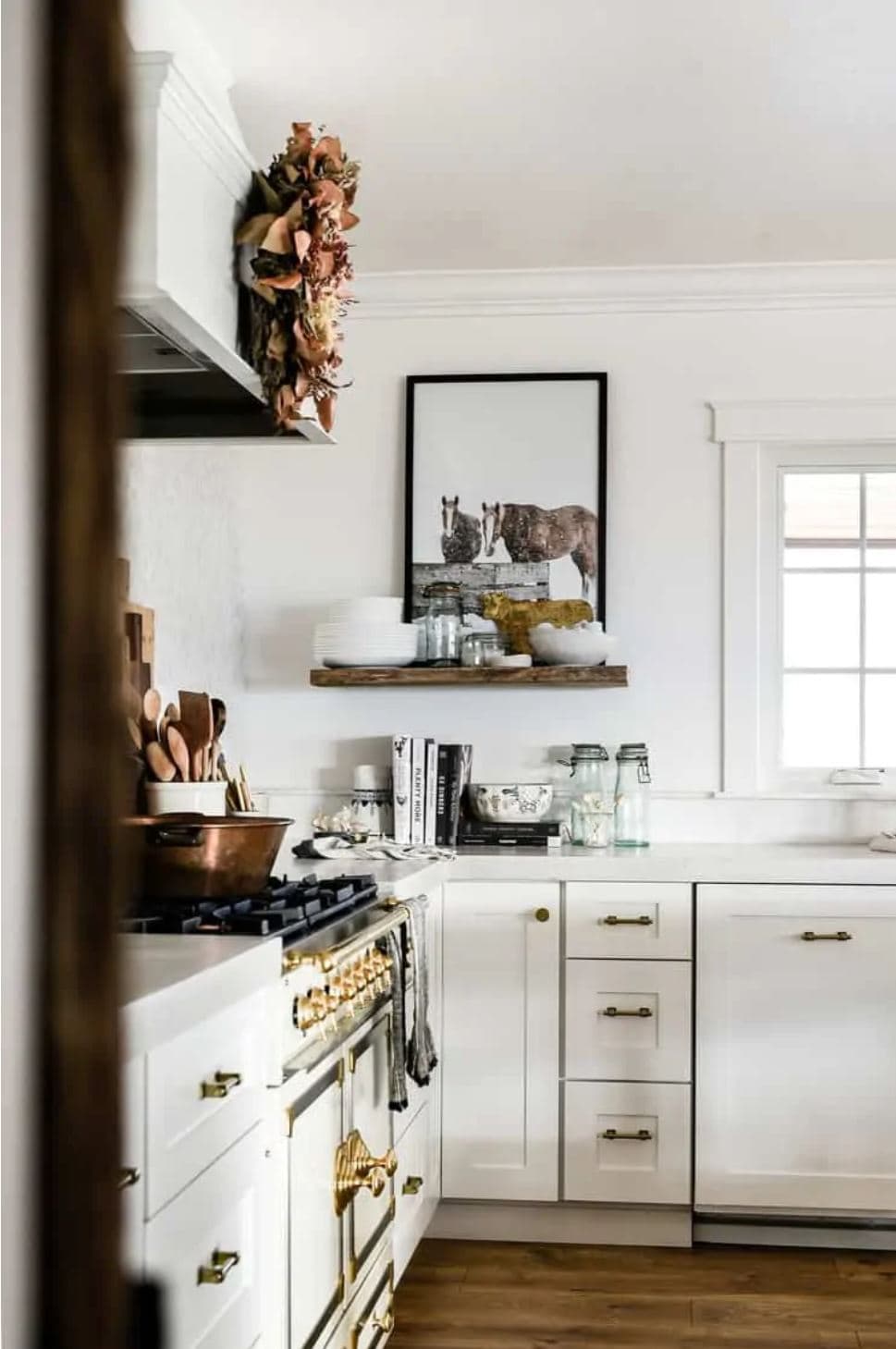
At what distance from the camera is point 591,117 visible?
306 cm

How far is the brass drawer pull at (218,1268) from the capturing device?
1.59 m

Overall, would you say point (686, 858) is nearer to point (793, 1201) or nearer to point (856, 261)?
point (793, 1201)

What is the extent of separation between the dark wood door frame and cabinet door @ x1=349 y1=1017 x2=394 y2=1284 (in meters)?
2.16

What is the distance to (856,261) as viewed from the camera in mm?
4016

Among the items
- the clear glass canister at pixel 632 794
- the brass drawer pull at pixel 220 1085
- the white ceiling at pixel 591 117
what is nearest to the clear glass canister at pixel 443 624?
the clear glass canister at pixel 632 794

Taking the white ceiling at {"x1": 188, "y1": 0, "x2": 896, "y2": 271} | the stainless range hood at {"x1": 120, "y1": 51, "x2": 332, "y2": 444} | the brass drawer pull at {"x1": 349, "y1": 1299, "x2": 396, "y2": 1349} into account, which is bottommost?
the brass drawer pull at {"x1": 349, "y1": 1299, "x2": 396, "y2": 1349}

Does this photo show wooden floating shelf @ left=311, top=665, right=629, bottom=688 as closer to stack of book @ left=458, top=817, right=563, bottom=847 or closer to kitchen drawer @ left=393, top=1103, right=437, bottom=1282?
stack of book @ left=458, top=817, right=563, bottom=847

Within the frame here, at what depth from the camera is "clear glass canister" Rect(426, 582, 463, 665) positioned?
3.99 metres

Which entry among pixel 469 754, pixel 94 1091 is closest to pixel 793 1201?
pixel 469 754

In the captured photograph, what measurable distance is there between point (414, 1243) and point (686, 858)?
105 cm

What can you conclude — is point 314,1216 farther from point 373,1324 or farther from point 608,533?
point 608,533

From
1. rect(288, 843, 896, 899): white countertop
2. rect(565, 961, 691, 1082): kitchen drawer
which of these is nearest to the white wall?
rect(288, 843, 896, 899): white countertop

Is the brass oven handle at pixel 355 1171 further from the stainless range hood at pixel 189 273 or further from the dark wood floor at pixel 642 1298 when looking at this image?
the stainless range hood at pixel 189 273

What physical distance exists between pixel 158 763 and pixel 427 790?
57.0 inches
